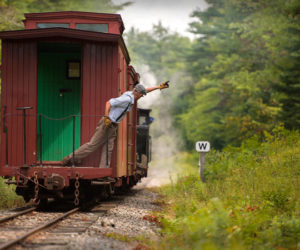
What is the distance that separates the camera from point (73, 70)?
10227mm

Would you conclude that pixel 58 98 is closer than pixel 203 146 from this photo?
Yes

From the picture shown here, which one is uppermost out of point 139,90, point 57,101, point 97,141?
point 139,90

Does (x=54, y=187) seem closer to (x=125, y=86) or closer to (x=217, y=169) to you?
(x=125, y=86)

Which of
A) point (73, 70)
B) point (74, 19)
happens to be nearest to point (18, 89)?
point (73, 70)

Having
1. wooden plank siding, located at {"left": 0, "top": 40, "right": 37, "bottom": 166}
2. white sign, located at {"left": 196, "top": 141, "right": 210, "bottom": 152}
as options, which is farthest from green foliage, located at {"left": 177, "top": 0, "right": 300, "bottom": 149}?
wooden plank siding, located at {"left": 0, "top": 40, "right": 37, "bottom": 166}

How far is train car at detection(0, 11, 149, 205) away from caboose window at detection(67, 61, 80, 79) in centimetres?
2

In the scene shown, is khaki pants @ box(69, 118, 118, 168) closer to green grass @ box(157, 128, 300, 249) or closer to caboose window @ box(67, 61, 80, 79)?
caboose window @ box(67, 61, 80, 79)

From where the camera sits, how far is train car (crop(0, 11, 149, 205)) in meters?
8.90

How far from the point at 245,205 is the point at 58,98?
4.79m

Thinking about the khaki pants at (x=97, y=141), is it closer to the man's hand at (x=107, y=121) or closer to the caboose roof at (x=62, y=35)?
the man's hand at (x=107, y=121)

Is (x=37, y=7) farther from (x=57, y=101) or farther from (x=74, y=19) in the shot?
(x=57, y=101)

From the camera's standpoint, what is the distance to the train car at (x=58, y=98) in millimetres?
8898

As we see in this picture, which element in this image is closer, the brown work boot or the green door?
the brown work boot

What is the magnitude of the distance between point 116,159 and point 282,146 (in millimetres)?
5930
